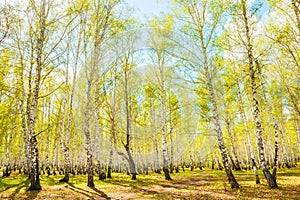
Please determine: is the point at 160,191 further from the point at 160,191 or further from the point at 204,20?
the point at 204,20

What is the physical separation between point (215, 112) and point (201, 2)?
5852 mm

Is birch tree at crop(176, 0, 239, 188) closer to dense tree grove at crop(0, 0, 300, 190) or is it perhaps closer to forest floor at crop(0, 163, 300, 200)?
dense tree grove at crop(0, 0, 300, 190)

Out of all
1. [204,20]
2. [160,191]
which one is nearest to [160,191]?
[160,191]

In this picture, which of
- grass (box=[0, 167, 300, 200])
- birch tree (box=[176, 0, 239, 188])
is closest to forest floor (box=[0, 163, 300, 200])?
grass (box=[0, 167, 300, 200])

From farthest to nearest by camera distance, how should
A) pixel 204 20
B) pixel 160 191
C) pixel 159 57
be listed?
pixel 159 57, pixel 204 20, pixel 160 191

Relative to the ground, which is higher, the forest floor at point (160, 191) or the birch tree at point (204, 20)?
the birch tree at point (204, 20)

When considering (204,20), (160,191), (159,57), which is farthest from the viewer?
(159,57)

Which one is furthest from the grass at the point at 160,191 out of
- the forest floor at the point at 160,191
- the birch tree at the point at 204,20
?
the birch tree at the point at 204,20

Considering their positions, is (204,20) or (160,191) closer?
(160,191)

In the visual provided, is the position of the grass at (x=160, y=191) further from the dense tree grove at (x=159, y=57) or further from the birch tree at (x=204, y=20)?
the birch tree at (x=204, y=20)

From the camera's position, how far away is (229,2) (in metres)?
11.7

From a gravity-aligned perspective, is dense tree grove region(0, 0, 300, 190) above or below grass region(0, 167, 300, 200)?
above

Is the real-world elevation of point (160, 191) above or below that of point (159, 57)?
below

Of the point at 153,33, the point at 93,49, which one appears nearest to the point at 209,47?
the point at 153,33
